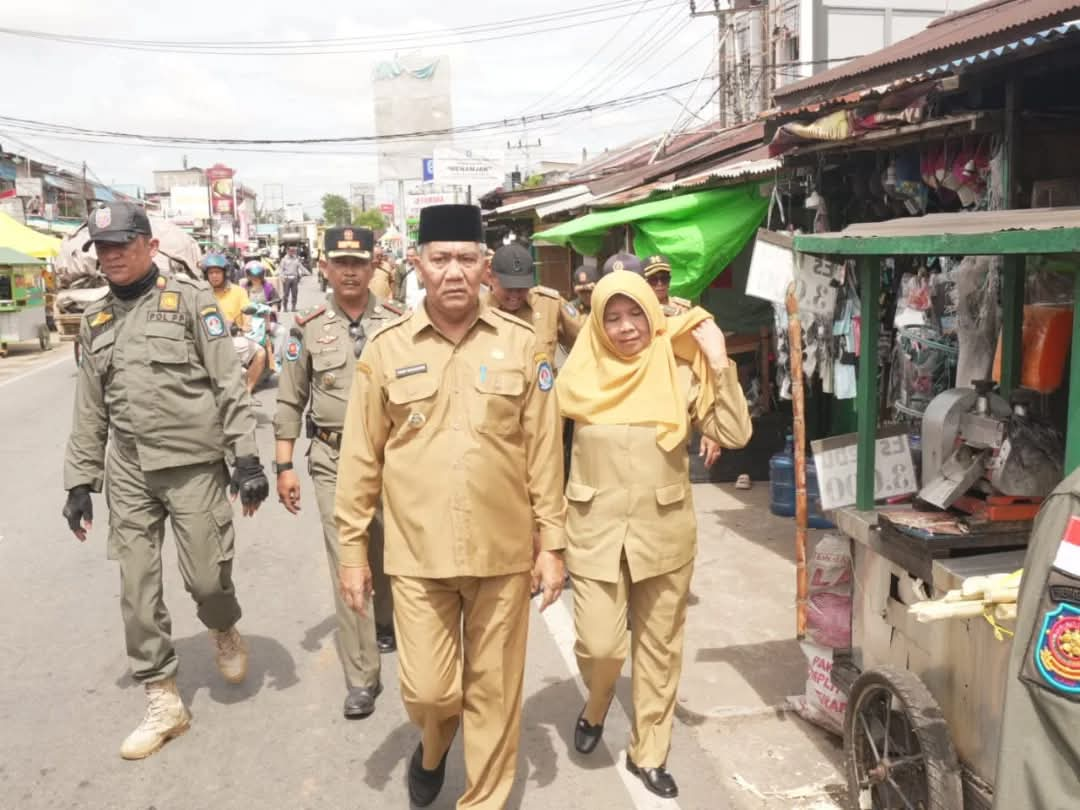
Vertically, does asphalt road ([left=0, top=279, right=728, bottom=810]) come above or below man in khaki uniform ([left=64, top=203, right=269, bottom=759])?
below

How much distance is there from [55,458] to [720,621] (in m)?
7.47

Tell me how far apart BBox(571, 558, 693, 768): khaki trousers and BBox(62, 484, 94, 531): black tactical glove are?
82.0 inches

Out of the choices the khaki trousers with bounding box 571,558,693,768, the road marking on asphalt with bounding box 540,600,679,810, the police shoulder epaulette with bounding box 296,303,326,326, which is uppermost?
the police shoulder epaulette with bounding box 296,303,326,326

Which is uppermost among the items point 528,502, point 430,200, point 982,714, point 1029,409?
point 430,200

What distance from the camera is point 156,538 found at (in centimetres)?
416

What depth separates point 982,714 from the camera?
2889 millimetres

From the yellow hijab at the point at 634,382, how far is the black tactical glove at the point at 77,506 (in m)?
2.04

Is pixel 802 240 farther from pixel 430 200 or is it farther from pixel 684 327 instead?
pixel 430 200

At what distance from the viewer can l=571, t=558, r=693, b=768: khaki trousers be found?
3639 mm

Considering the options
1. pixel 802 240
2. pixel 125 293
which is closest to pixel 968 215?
pixel 802 240

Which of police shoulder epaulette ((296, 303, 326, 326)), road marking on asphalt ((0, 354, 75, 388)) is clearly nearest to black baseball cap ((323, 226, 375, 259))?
police shoulder epaulette ((296, 303, 326, 326))

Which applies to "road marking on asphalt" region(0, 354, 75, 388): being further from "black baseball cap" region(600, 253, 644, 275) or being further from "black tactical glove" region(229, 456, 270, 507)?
"black tactical glove" region(229, 456, 270, 507)

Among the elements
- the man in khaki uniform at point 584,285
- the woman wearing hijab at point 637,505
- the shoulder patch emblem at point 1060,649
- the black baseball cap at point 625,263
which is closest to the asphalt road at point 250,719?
the woman wearing hijab at point 637,505

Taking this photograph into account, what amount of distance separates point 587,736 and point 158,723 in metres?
1.74
